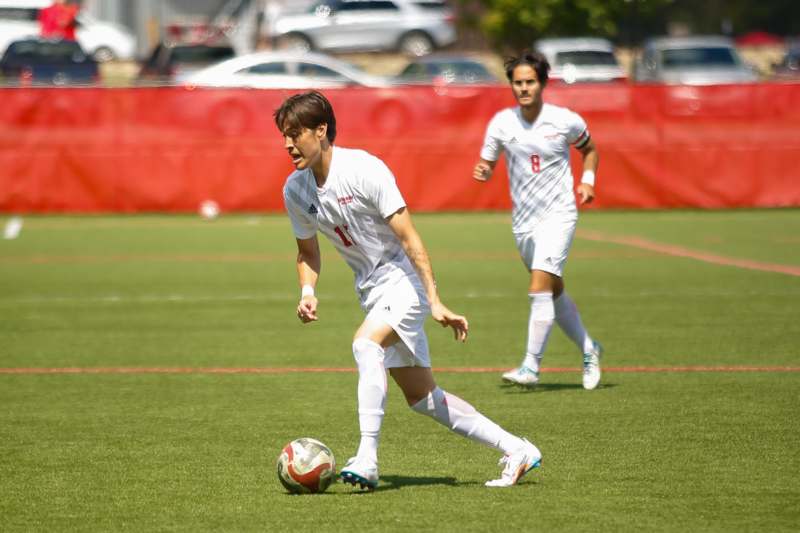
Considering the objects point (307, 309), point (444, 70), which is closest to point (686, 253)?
point (307, 309)

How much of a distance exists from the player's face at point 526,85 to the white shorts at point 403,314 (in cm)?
331

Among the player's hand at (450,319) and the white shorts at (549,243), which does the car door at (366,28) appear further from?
the player's hand at (450,319)

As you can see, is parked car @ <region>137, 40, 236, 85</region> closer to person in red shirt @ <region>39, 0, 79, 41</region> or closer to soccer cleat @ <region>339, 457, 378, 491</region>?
person in red shirt @ <region>39, 0, 79, 41</region>

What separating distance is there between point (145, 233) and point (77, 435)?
13615 millimetres

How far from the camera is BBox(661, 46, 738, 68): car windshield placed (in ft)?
114

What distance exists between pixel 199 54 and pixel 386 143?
10980 mm

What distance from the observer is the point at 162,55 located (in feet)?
111

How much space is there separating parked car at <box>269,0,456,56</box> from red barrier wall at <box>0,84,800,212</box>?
18.8 m

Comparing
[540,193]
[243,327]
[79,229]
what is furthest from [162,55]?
[540,193]

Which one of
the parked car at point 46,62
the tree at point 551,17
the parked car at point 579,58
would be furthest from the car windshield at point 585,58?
the parked car at point 46,62

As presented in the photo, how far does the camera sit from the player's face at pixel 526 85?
984 cm

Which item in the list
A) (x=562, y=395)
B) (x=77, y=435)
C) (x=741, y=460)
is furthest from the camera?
(x=562, y=395)

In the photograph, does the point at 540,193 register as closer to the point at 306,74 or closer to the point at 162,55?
the point at 306,74

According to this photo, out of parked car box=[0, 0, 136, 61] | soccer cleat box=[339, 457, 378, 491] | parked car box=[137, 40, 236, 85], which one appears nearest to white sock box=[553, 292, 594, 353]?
soccer cleat box=[339, 457, 378, 491]
